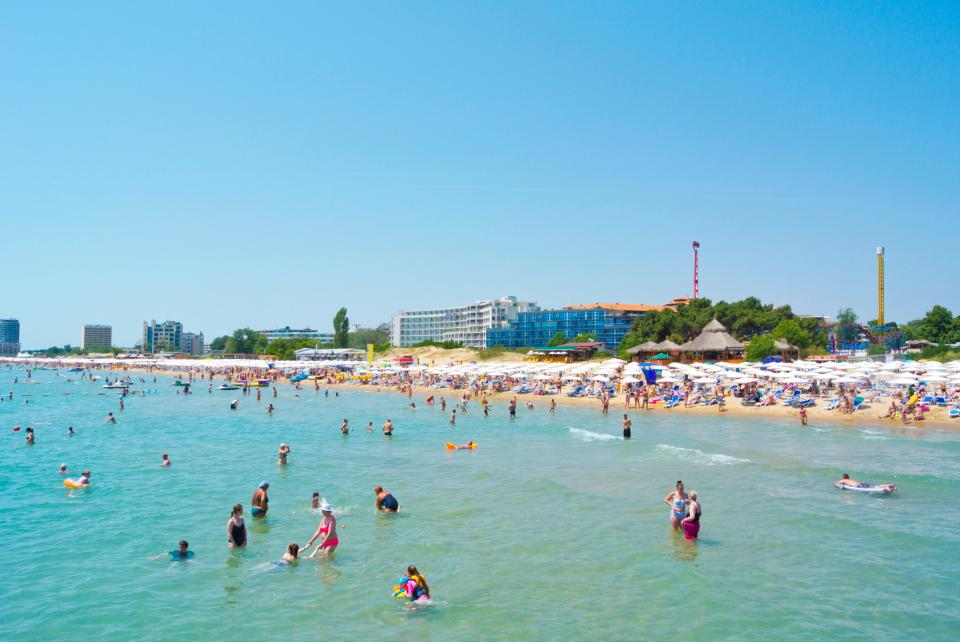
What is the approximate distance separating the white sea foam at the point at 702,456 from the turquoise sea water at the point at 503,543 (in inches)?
6.6

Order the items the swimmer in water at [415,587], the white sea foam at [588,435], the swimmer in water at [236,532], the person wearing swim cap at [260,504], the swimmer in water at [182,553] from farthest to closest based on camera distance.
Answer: the white sea foam at [588,435], the person wearing swim cap at [260,504], the swimmer in water at [236,532], the swimmer in water at [182,553], the swimmer in water at [415,587]

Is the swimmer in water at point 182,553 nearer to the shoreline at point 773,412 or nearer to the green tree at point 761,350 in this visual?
the shoreline at point 773,412

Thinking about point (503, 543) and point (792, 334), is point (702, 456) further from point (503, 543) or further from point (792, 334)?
point (792, 334)

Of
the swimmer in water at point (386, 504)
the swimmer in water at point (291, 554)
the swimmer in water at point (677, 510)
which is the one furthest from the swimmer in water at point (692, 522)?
the swimmer in water at point (291, 554)

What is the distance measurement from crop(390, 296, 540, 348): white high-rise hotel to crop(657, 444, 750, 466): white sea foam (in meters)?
104

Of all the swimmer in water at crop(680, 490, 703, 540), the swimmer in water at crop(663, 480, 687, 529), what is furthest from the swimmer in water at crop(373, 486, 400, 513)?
the swimmer in water at crop(680, 490, 703, 540)

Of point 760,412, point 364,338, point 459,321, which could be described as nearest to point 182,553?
point 760,412

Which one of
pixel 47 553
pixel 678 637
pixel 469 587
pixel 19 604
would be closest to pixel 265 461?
pixel 47 553

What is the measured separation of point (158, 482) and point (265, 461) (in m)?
4.22

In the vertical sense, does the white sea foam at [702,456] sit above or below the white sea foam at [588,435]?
above

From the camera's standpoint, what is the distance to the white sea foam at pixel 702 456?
21.6 m

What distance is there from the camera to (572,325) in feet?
386

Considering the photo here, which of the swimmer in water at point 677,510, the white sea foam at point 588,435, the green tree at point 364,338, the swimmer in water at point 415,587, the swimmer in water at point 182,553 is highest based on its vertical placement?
the green tree at point 364,338

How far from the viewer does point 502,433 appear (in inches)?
1227
